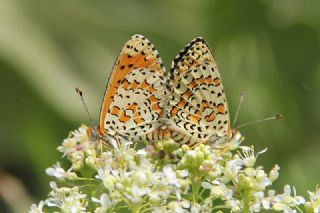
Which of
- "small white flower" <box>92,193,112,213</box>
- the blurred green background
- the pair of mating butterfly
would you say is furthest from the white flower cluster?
the blurred green background

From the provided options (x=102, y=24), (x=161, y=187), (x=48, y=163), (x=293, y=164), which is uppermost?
(x=102, y=24)

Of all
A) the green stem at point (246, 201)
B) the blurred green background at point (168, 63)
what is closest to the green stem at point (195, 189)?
the green stem at point (246, 201)

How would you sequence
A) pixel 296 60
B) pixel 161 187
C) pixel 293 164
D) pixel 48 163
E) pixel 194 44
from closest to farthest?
pixel 161 187 → pixel 194 44 → pixel 48 163 → pixel 293 164 → pixel 296 60

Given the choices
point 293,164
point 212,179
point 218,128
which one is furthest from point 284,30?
point 212,179

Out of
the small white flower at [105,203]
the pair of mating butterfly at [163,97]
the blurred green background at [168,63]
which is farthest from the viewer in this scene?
the blurred green background at [168,63]

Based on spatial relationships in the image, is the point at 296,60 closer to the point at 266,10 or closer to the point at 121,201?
the point at 266,10

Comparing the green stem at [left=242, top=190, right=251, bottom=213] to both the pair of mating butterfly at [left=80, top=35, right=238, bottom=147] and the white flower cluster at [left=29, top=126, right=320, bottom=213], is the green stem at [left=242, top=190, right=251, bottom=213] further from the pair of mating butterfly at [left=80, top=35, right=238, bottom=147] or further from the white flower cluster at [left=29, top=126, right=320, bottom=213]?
the pair of mating butterfly at [left=80, top=35, right=238, bottom=147]

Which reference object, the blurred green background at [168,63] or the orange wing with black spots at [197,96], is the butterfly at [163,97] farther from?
the blurred green background at [168,63]
